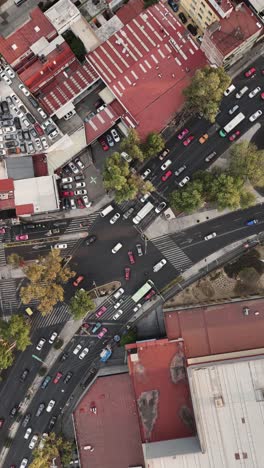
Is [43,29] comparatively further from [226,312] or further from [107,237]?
[226,312]

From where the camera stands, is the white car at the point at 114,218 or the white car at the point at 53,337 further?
the white car at the point at 114,218

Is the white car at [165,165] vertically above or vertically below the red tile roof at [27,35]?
below

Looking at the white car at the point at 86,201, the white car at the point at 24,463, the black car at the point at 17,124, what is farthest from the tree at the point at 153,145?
the white car at the point at 24,463

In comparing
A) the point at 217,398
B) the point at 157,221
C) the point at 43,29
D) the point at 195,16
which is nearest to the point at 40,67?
the point at 43,29

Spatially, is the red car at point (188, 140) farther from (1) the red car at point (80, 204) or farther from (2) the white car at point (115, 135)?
(1) the red car at point (80, 204)

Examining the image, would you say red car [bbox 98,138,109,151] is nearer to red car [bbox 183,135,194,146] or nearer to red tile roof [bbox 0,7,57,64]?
red car [bbox 183,135,194,146]

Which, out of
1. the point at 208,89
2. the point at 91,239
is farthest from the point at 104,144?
the point at 208,89
